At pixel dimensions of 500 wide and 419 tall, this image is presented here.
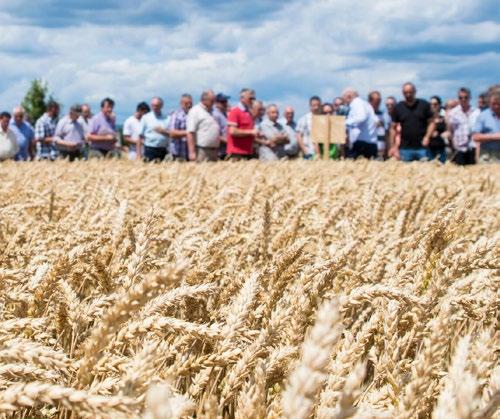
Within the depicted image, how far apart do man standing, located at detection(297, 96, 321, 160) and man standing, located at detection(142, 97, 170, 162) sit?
3.79 meters

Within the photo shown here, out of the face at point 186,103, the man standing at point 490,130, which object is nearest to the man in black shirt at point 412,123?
the man standing at point 490,130

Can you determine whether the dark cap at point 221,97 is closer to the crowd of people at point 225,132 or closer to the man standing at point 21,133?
the crowd of people at point 225,132

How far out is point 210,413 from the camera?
1194mm

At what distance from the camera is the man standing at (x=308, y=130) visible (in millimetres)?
18906

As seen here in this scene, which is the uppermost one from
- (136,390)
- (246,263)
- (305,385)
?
(305,385)

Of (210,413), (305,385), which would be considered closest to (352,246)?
(210,413)

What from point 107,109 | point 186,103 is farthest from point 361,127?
point 107,109

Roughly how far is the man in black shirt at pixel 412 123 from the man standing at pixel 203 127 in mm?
4151

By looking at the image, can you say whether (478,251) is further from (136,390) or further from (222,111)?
(222,111)

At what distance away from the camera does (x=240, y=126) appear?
14500 mm

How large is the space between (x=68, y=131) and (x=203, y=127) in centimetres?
346

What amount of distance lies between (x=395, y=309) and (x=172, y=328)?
60 cm

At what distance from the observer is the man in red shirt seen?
14.4 m

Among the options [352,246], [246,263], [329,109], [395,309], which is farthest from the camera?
[329,109]
